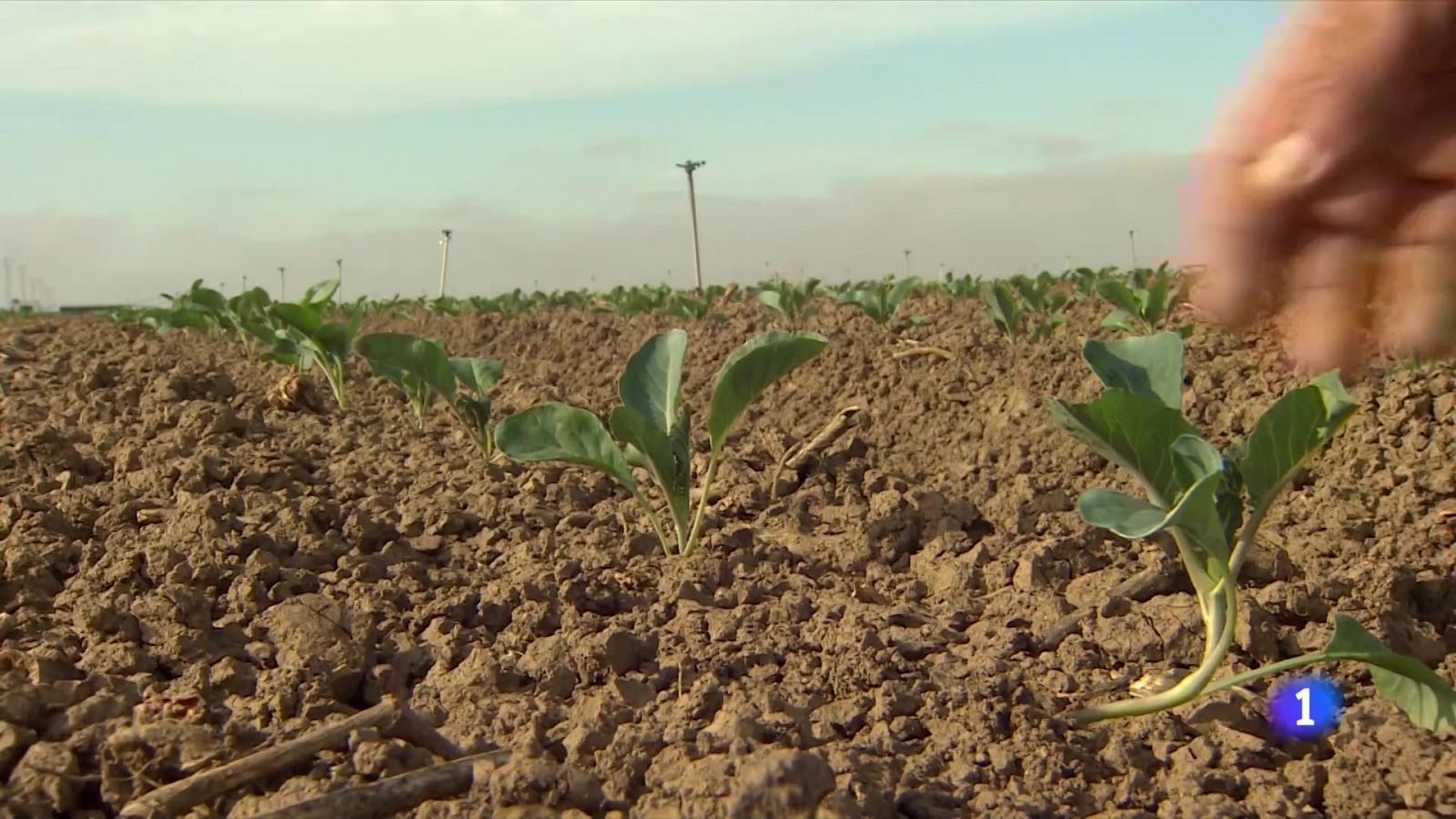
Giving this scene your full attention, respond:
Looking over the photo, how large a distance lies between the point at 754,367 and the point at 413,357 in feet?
4.38

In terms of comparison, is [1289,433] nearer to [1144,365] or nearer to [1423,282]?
[1144,365]

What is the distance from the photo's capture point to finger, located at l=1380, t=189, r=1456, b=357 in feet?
2.23

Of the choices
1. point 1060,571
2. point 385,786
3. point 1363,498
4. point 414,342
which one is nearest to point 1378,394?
point 1363,498

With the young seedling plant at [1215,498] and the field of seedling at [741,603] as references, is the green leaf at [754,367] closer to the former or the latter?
the field of seedling at [741,603]

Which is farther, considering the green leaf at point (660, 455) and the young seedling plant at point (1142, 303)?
the young seedling plant at point (1142, 303)

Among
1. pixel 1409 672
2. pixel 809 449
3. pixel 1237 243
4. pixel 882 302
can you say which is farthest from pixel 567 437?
pixel 882 302

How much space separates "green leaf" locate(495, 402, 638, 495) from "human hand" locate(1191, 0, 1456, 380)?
1.98m

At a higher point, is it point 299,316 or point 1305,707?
point 299,316

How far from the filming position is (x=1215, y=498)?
2.02 metres

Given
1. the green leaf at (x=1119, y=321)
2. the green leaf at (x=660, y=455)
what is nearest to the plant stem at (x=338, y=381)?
the green leaf at (x=660, y=455)

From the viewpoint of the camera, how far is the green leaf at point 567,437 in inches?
105

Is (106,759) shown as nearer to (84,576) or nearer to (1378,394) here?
(84,576)

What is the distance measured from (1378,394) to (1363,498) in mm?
831

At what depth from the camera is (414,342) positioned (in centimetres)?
368
